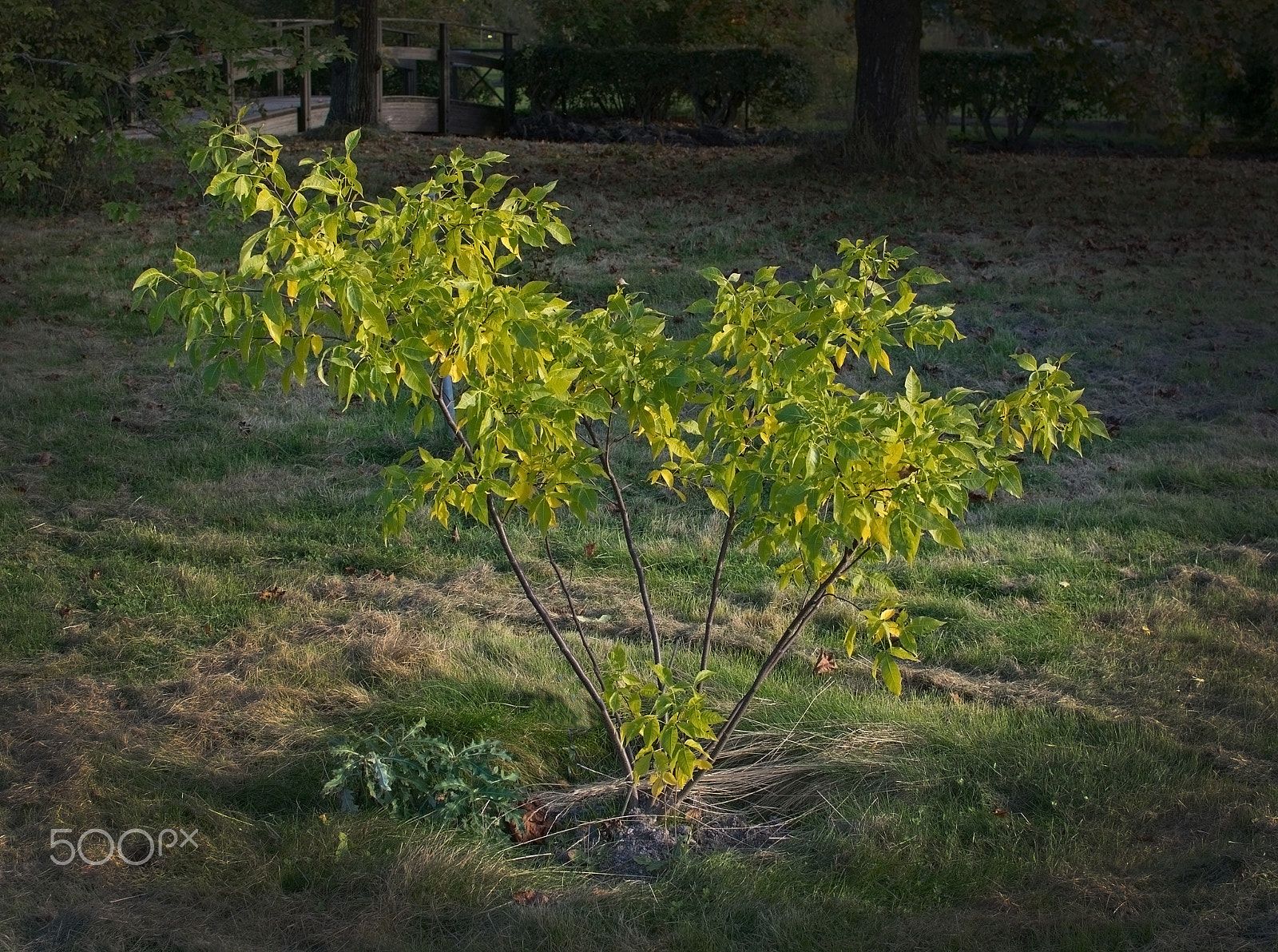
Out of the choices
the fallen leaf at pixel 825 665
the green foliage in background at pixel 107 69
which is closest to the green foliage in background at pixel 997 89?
the green foliage in background at pixel 107 69

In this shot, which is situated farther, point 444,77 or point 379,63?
point 444,77

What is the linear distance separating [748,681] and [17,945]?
255cm

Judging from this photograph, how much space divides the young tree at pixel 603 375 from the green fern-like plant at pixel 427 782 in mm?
501

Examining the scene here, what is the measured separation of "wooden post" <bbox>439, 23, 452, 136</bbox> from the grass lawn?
1317 centimetres

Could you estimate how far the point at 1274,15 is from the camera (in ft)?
53.7

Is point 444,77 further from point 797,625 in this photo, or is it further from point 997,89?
point 797,625

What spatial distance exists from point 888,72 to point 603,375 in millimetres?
13169

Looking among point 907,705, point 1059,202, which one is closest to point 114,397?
point 907,705

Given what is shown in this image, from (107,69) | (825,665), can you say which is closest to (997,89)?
(107,69)

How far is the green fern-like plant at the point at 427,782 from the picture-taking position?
3781 mm

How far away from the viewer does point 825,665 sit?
190 inches

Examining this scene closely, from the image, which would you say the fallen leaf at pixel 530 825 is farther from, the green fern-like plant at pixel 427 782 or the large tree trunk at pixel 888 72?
the large tree trunk at pixel 888 72

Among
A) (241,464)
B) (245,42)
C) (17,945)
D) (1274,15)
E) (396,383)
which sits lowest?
(17,945)

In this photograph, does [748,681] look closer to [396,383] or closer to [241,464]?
[396,383]
